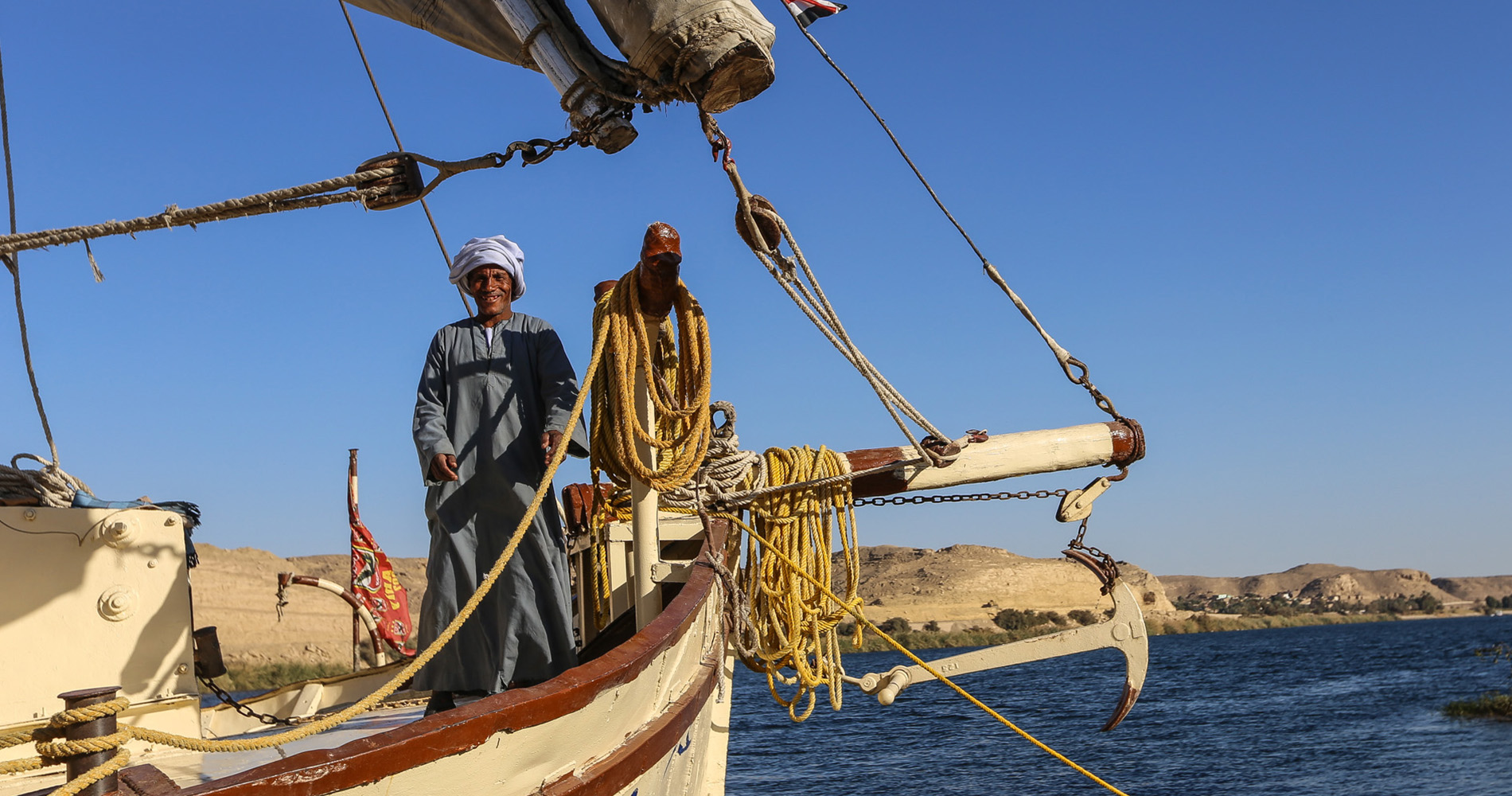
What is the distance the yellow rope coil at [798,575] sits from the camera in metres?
4.78

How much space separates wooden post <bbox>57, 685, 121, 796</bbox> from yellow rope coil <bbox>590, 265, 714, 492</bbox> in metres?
2.17

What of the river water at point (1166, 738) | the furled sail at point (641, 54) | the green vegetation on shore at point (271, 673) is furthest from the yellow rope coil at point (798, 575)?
the green vegetation on shore at point (271, 673)

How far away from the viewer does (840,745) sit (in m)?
21.0

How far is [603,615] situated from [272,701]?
213 centimetres

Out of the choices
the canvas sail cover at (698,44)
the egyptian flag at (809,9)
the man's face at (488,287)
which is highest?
the egyptian flag at (809,9)

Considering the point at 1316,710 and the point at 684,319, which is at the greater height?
the point at 684,319

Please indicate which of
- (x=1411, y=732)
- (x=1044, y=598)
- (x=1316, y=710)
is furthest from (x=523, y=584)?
(x=1044, y=598)

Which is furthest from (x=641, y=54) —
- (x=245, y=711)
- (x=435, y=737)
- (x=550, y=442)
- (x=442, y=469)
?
(x=245, y=711)

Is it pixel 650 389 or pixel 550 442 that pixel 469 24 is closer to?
pixel 650 389

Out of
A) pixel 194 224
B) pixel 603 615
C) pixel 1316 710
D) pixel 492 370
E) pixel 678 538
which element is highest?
pixel 194 224

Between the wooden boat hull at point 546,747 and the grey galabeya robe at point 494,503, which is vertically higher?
the grey galabeya robe at point 494,503

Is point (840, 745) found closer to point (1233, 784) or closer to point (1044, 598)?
point (1233, 784)

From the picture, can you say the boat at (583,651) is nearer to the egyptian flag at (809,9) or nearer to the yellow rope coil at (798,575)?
the yellow rope coil at (798,575)

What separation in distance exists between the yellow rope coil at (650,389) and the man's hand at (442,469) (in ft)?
1.92
